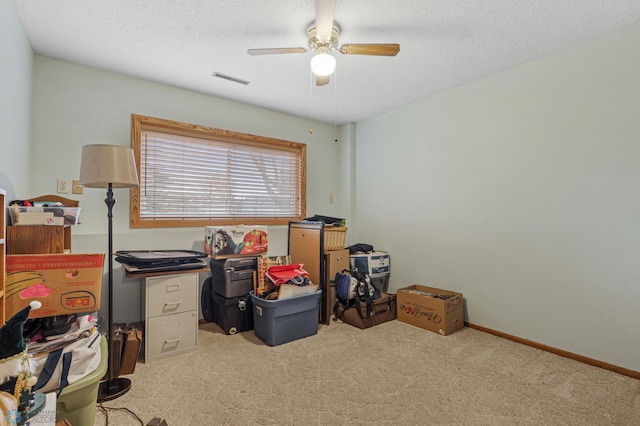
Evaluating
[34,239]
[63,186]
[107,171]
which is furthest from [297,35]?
[63,186]

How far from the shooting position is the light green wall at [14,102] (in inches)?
68.9

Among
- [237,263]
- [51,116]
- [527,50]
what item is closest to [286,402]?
[237,263]

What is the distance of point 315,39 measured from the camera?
2.12 metres

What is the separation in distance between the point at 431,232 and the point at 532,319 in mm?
1172

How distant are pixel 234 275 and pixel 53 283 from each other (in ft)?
4.92

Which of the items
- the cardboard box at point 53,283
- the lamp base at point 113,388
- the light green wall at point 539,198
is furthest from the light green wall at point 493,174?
the lamp base at point 113,388

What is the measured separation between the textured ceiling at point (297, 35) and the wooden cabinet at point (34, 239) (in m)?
1.39

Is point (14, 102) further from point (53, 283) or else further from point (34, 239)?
point (53, 283)

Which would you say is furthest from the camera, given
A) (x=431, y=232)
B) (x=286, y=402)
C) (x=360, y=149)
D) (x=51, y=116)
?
(x=360, y=149)

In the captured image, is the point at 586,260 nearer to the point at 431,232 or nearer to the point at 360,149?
the point at 431,232

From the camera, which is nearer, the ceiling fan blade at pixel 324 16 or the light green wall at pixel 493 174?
the ceiling fan blade at pixel 324 16

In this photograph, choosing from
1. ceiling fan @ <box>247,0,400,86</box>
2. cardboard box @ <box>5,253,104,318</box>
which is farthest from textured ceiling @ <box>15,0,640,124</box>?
cardboard box @ <box>5,253,104,318</box>

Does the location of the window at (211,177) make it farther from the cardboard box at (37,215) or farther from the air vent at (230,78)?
the cardboard box at (37,215)

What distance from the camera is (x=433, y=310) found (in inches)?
116
